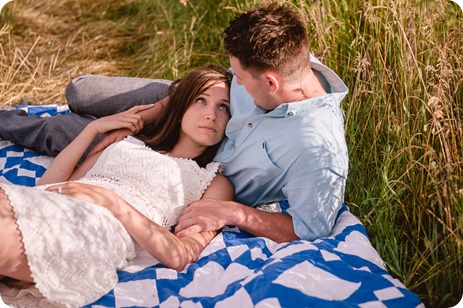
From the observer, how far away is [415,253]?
9.87 feet

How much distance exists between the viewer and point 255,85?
3283 mm

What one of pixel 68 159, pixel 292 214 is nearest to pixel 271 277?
pixel 292 214

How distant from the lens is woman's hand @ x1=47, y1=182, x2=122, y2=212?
115 inches

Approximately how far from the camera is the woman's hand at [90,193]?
2.93 m

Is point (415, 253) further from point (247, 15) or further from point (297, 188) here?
point (247, 15)

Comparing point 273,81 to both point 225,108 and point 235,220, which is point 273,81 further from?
point 235,220

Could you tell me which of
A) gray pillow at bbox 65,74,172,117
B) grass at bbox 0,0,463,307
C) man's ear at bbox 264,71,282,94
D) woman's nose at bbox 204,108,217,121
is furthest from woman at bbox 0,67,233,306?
grass at bbox 0,0,463,307

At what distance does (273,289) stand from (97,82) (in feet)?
6.73

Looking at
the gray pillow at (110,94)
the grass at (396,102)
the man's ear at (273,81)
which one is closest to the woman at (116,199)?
the gray pillow at (110,94)

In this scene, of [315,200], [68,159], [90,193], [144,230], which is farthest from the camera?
[68,159]

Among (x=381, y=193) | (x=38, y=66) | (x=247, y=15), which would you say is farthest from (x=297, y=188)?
(x=38, y=66)

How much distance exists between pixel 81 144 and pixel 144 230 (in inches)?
37.3

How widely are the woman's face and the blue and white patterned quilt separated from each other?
544mm

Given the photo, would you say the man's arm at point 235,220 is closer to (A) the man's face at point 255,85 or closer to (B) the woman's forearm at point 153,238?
(B) the woman's forearm at point 153,238
